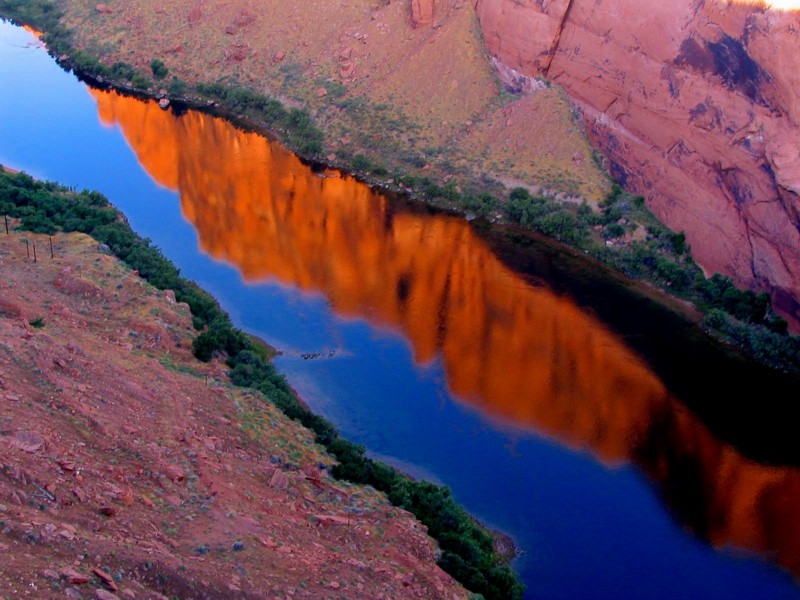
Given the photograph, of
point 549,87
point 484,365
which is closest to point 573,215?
point 549,87

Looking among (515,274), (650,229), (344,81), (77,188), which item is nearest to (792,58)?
(650,229)

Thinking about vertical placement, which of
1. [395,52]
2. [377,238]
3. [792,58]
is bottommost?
[377,238]

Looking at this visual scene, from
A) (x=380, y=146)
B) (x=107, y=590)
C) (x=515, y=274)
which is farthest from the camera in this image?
(x=380, y=146)

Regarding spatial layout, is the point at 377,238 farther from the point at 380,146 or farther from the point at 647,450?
the point at 647,450

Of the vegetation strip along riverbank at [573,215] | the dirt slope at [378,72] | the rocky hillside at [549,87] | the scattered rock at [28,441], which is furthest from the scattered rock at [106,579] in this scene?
the dirt slope at [378,72]

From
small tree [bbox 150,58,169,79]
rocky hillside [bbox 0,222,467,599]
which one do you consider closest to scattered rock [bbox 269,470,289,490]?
rocky hillside [bbox 0,222,467,599]

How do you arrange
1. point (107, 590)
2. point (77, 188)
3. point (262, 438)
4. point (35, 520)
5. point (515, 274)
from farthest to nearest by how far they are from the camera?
point (77, 188)
point (515, 274)
point (262, 438)
point (35, 520)
point (107, 590)

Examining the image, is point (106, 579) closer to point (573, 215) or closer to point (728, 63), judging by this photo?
point (573, 215)
